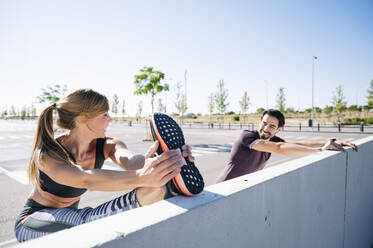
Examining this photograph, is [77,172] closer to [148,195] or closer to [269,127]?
[148,195]

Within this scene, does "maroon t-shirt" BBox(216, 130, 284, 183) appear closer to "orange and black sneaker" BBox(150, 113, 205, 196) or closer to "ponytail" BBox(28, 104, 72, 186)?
"orange and black sneaker" BBox(150, 113, 205, 196)

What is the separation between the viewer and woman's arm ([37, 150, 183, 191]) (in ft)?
3.60

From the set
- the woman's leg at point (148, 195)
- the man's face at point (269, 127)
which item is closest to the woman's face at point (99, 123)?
the woman's leg at point (148, 195)

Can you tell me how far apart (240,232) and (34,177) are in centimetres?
154

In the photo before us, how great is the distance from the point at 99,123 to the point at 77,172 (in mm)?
566

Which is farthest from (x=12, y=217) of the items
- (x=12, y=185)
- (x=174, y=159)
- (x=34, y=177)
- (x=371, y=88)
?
(x=371, y=88)

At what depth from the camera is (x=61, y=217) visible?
149 cm

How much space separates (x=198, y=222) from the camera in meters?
0.94

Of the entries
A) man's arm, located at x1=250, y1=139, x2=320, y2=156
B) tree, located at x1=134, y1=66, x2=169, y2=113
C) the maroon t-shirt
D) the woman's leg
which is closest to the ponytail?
the woman's leg

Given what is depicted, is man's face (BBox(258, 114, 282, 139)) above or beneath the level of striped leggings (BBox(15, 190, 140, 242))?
above

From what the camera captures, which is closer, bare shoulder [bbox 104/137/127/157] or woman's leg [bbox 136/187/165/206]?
woman's leg [bbox 136/187/165/206]

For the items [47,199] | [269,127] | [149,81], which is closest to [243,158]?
[269,127]

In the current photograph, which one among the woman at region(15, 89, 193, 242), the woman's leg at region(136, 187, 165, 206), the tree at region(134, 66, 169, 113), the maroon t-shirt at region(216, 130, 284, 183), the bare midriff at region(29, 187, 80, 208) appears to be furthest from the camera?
the tree at region(134, 66, 169, 113)

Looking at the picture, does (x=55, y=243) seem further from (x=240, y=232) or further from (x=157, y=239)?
(x=240, y=232)
